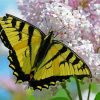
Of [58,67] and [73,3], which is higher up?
[73,3]

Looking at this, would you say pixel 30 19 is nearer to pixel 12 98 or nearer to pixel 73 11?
pixel 73 11

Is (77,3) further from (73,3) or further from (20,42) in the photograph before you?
(20,42)

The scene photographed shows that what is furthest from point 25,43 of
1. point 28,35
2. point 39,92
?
point 39,92

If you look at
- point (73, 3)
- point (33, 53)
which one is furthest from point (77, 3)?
point (33, 53)

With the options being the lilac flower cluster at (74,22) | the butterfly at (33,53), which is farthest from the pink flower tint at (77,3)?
the butterfly at (33,53)

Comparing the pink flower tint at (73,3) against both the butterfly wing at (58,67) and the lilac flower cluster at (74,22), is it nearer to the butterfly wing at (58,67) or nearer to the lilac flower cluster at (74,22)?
the lilac flower cluster at (74,22)

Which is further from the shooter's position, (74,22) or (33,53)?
(33,53)

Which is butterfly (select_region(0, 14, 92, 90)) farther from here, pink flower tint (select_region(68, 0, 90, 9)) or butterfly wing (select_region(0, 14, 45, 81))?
pink flower tint (select_region(68, 0, 90, 9))
